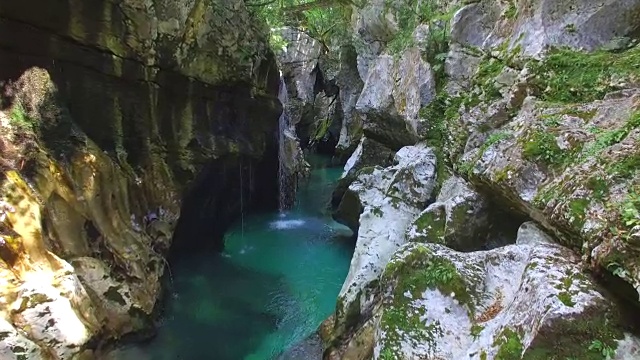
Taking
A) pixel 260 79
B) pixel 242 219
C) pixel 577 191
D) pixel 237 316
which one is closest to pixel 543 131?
pixel 577 191

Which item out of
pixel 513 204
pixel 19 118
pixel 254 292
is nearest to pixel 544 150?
pixel 513 204

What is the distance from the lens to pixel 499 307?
586 centimetres

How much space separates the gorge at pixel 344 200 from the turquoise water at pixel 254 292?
71 mm

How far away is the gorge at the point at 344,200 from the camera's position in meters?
5.71

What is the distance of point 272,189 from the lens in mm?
20078

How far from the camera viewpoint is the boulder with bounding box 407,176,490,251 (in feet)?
27.1

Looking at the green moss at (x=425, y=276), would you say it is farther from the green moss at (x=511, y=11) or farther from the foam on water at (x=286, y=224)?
the foam on water at (x=286, y=224)

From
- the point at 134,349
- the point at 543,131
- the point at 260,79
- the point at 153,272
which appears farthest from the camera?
the point at 260,79

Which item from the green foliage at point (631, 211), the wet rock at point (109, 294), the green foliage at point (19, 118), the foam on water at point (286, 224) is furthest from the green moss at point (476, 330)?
the foam on water at point (286, 224)

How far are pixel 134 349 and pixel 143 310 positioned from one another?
0.75 metres

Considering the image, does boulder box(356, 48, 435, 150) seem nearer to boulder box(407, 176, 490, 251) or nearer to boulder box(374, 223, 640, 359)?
boulder box(407, 176, 490, 251)

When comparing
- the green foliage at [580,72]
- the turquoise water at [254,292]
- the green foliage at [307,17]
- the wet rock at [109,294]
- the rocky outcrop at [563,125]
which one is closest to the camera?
the rocky outcrop at [563,125]

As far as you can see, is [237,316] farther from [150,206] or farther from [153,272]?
[150,206]

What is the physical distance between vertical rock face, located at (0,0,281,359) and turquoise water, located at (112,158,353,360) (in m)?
1.06
